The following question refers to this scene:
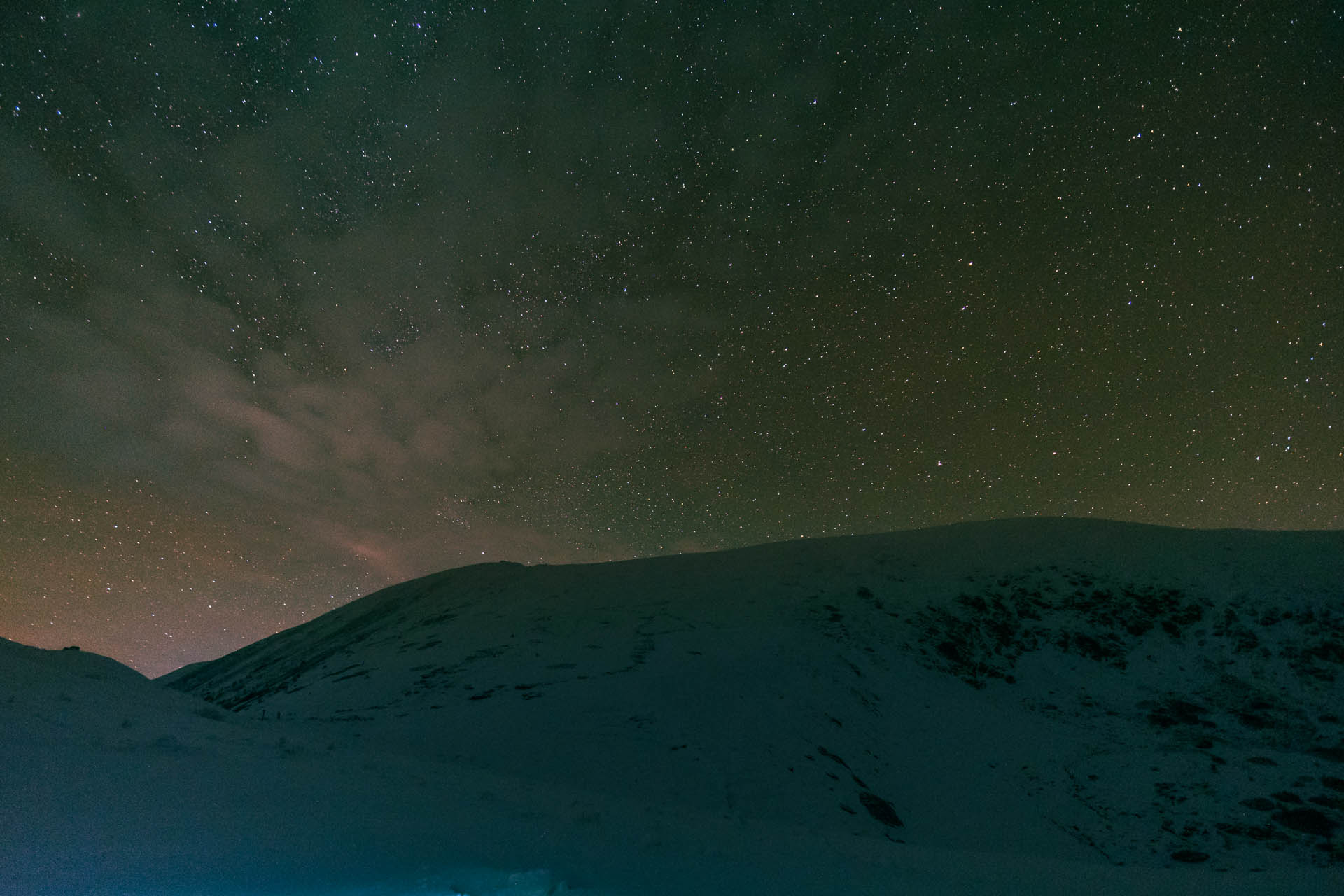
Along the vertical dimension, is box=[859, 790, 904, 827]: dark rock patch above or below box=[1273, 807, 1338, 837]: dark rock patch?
above

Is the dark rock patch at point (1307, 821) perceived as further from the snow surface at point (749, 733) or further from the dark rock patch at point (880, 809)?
the dark rock patch at point (880, 809)

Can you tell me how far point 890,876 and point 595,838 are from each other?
8.73 feet

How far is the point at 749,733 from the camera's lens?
1502cm

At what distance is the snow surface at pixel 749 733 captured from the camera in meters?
4.59

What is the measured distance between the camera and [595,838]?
5.32 metres

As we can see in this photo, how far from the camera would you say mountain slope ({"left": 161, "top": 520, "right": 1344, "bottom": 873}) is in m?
12.2

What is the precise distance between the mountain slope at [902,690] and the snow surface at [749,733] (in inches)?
4.6

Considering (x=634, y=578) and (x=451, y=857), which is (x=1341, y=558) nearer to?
(x=634, y=578)

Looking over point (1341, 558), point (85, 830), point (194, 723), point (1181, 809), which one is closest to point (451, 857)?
point (85, 830)

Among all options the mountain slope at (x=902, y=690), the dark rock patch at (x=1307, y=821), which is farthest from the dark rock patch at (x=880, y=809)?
the dark rock patch at (x=1307, y=821)

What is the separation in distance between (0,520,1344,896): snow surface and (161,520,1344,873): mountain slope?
0.38 ft

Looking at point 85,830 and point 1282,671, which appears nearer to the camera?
point 85,830

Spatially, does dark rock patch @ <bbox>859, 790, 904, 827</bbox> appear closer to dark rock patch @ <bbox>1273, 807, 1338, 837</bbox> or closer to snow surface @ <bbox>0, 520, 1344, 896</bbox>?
snow surface @ <bbox>0, 520, 1344, 896</bbox>

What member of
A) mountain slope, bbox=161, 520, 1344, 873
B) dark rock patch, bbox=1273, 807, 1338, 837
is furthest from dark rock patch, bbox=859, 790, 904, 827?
Answer: dark rock patch, bbox=1273, 807, 1338, 837
